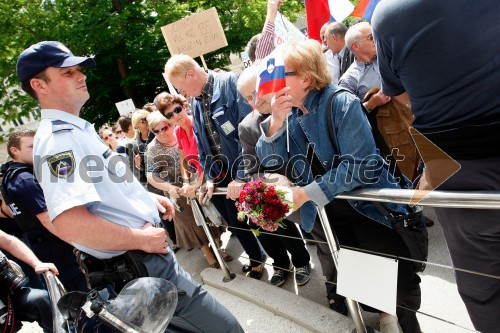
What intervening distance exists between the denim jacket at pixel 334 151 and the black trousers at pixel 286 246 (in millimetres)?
1142

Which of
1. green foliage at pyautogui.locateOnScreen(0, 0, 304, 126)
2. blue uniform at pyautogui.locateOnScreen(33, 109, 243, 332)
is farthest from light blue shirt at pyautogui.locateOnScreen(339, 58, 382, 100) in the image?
green foliage at pyautogui.locateOnScreen(0, 0, 304, 126)

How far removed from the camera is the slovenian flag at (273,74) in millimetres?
2148

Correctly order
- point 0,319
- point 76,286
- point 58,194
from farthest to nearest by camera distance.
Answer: point 76,286 < point 0,319 < point 58,194

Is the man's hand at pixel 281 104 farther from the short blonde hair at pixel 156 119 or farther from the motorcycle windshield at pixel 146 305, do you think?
the short blonde hair at pixel 156 119

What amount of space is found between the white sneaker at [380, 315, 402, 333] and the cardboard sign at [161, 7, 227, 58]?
15.9 feet

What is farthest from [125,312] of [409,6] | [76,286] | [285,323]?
[76,286]

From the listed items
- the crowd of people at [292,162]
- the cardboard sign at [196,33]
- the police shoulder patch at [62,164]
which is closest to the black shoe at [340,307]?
the crowd of people at [292,162]

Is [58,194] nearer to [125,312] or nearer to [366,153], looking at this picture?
[125,312]

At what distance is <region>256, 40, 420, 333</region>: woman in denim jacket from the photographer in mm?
2084

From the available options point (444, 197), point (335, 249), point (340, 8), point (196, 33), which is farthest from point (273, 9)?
point (444, 197)

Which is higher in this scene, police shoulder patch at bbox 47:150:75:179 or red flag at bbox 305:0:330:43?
red flag at bbox 305:0:330:43

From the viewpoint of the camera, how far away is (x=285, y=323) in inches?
122

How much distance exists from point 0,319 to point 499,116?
3.48 meters

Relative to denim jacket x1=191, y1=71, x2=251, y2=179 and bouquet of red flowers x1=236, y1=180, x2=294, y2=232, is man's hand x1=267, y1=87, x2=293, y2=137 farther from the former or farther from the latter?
denim jacket x1=191, y1=71, x2=251, y2=179
